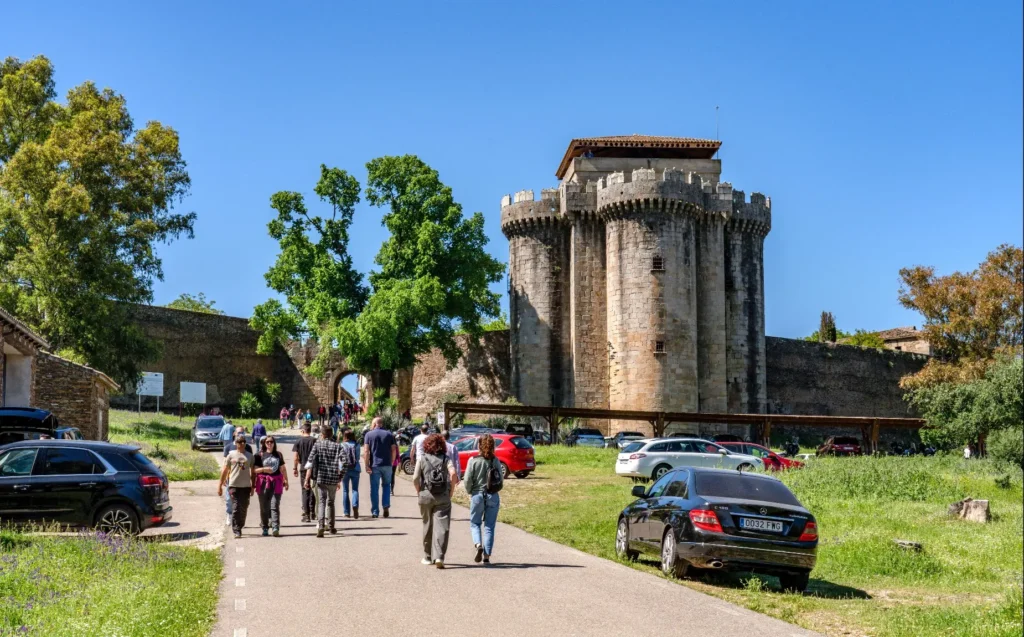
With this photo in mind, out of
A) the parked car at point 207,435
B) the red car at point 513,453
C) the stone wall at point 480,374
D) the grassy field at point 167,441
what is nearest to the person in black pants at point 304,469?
the red car at point 513,453

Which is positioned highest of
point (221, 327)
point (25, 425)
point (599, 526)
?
point (221, 327)

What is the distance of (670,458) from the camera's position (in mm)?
28812

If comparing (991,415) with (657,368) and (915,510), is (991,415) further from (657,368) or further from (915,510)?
(915,510)

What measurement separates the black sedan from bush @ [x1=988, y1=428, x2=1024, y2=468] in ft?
66.3

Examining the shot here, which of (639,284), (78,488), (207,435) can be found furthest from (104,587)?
(639,284)

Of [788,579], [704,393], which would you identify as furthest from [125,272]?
[788,579]

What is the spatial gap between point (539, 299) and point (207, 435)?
67.1ft

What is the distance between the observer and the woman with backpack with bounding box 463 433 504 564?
14000mm

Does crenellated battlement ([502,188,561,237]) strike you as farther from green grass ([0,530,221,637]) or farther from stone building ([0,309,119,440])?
green grass ([0,530,221,637])

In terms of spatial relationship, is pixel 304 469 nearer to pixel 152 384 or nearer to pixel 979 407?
pixel 979 407

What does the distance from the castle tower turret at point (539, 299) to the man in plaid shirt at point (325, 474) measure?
36.2 metres

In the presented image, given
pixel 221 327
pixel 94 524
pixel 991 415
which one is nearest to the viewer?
pixel 94 524

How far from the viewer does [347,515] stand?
20062 mm

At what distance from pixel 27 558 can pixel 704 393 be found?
43.2 metres
